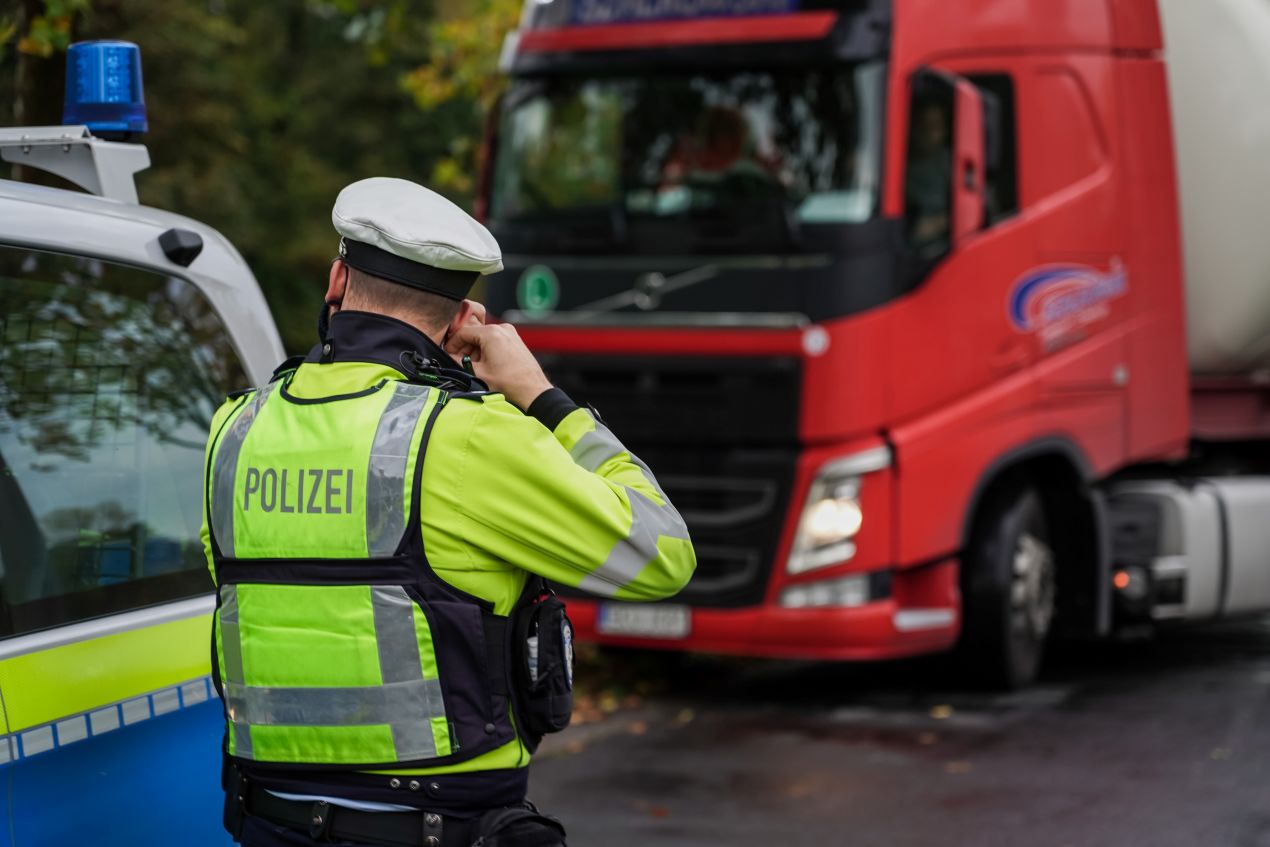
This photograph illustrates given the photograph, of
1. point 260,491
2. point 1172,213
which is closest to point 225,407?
point 260,491

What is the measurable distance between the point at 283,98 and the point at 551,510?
2144cm

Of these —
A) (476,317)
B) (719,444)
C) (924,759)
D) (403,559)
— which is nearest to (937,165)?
(719,444)

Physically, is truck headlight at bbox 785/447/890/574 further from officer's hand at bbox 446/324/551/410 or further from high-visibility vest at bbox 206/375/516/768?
high-visibility vest at bbox 206/375/516/768

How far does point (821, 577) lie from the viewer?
7.82 meters

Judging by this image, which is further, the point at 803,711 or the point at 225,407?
the point at 803,711

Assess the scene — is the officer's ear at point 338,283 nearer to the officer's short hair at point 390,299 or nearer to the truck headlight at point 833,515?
the officer's short hair at point 390,299

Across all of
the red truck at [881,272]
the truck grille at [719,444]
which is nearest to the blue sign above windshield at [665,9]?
the red truck at [881,272]

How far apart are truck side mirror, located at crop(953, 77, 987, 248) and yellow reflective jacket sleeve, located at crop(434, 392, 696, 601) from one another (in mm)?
5368

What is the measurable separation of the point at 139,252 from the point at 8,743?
947 millimetres

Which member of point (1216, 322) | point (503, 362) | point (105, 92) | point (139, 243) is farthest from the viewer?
point (1216, 322)

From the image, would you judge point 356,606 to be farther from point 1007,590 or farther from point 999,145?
point 1007,590

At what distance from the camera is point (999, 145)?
807 cm

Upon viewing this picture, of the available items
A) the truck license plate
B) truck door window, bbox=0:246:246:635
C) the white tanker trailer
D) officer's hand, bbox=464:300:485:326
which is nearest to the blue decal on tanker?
the white tanker trailer

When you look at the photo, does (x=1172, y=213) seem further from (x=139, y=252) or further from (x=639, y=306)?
(x=139, y=252)
